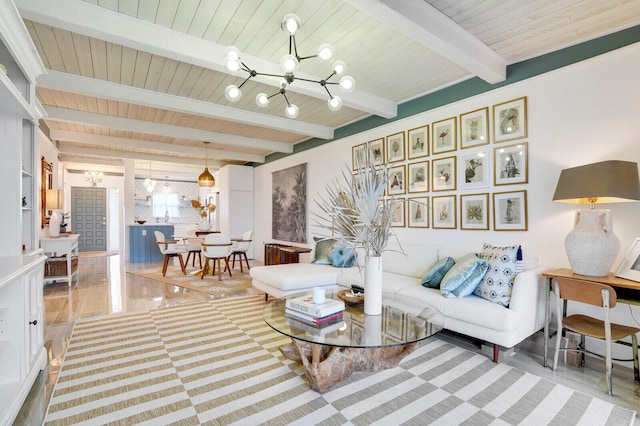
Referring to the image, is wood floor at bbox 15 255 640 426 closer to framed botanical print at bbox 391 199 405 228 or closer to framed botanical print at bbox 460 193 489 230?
framed botanical print at bbox 460 193 489 230

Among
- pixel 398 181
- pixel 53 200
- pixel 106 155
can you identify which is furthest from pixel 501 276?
pixel 106 155

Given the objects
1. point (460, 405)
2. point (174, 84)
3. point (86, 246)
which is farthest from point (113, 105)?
point (86, 246)

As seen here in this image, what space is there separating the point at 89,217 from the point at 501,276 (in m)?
12.1

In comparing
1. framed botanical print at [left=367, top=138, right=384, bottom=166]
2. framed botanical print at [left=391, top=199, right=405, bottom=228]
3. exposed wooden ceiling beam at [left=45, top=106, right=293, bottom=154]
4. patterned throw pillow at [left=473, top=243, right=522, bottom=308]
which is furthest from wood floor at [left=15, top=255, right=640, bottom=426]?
exposed wooden ceiling beam at [left=45, top=106, right=293, bottom=154]

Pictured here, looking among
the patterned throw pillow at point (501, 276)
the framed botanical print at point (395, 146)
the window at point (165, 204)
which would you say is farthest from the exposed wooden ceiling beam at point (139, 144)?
the patterned throw pillow at point (501, 276)

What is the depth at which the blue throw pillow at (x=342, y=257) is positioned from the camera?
4.28m

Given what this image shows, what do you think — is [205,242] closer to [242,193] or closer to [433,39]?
[242,193]

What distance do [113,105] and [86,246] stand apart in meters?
7.98

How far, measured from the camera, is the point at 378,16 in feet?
6.97

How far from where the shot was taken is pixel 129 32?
95.7 inches

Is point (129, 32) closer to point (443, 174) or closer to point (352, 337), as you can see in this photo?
point (352, 337)

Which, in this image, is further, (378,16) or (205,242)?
(205,242)

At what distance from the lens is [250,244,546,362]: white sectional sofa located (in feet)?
7.93

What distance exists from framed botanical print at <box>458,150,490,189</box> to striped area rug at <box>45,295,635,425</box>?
1.76 m
